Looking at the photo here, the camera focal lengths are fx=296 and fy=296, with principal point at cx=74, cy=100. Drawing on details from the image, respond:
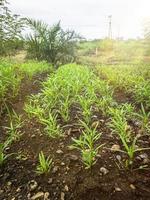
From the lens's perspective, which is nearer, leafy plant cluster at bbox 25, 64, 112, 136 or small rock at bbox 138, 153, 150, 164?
small rock at bbox 138, 153, 150, 164

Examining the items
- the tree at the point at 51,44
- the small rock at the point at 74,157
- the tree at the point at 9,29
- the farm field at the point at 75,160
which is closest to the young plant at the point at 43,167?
the farm field at the point at 75,160

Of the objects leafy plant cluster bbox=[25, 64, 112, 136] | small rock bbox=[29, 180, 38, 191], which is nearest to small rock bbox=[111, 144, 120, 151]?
leafy plant cluster bbox=[25, 64, 112, 136]

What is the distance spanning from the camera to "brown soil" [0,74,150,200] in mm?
2141

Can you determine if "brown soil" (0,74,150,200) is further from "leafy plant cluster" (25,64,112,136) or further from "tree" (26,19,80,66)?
"tree" (26,19,80,66)

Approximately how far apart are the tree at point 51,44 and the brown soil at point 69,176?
34.8ft

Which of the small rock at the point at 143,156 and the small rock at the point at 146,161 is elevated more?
the small rock at the point at 143,156

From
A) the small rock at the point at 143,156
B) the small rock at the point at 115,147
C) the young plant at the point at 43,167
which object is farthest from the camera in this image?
the small rock at the point at 115,147

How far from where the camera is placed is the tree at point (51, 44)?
1343cm

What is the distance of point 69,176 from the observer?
93.5 inches

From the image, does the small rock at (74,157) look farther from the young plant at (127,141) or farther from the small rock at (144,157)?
the small rock at (144,157)

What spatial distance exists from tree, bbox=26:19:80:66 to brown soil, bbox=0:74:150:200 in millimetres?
10619

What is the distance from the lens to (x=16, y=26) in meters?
7.81

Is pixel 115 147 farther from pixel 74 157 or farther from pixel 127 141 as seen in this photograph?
pixel 74 157

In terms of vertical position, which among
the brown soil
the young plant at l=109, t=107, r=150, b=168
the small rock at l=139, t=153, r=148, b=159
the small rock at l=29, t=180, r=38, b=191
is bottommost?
the small rock at l=29, t=180, r=38, b=191
